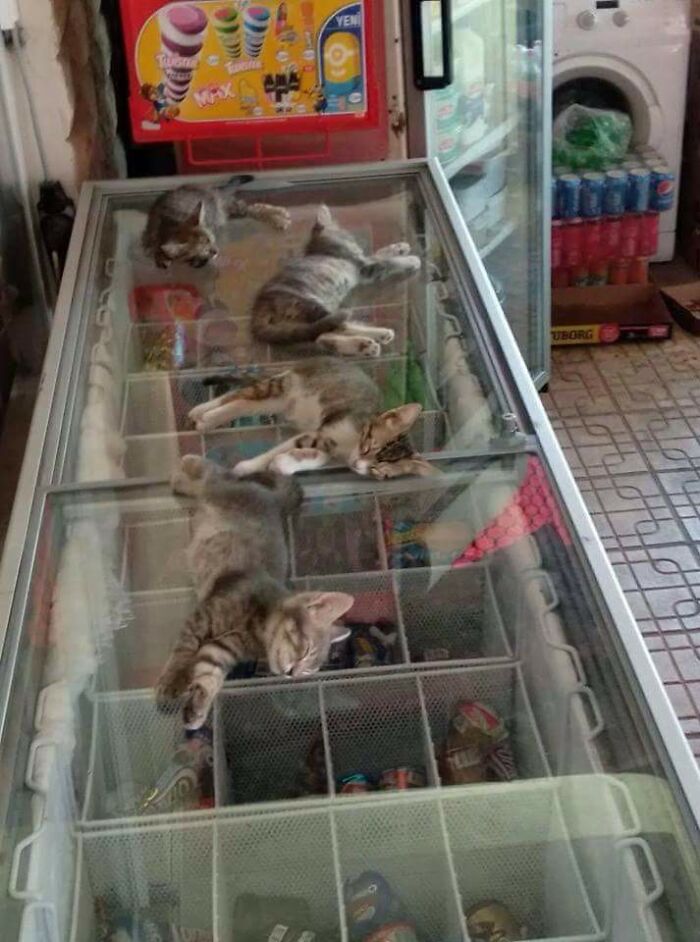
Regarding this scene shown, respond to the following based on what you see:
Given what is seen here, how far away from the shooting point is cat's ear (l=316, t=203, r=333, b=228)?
2152 mm

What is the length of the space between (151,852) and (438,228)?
4.28 ft

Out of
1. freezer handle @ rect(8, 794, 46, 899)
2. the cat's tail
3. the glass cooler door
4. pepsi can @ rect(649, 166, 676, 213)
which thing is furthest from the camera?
pepsi can @ rect(649, 166, 676, 213)

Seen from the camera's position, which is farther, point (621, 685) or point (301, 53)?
point (301, 53)

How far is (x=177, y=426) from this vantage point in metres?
1.66

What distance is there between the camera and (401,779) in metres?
1.18

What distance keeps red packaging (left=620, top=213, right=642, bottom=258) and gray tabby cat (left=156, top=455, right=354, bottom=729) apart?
97.2 inches

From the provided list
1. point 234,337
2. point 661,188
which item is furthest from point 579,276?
point 234,337

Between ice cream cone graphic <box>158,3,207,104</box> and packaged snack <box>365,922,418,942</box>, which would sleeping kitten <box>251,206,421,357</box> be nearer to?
ice cream cone graphic <box>158,3,207,104</box>

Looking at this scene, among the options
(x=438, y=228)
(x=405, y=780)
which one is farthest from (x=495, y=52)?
(x=405, y=780)

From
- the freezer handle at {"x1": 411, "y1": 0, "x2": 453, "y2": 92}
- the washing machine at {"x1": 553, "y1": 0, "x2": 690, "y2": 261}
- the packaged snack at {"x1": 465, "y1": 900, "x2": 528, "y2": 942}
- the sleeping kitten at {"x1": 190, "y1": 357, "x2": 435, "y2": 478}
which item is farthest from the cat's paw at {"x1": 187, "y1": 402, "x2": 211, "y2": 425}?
the washing machine at {"x1": 553, "y1": 0, "x2": 690, "y2": 261}

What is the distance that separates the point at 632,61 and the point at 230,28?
70.3 inches

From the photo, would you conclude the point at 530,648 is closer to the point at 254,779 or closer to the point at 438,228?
the point at 254,779

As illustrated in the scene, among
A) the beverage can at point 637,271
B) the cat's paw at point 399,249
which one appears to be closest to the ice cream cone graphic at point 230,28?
the cat's paw at point 399,249

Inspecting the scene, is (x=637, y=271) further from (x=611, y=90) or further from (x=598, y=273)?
(x=611, y=90)
